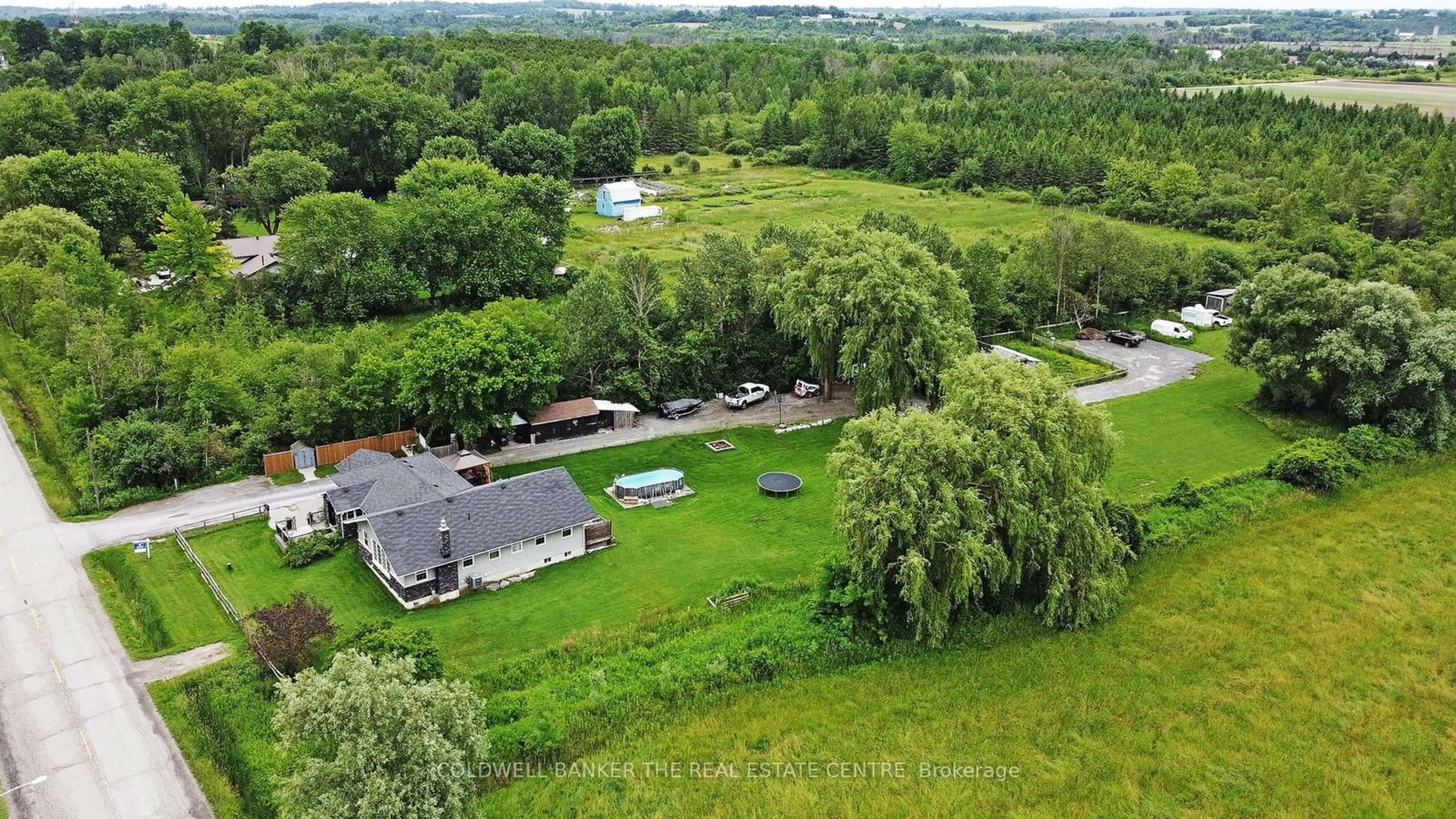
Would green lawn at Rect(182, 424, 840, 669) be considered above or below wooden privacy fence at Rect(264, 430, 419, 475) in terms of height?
below

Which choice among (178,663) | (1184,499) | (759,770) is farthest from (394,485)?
(1184,499)

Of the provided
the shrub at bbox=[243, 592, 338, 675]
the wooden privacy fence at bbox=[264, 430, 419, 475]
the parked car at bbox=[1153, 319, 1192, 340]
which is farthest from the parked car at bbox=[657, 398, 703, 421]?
the parked car at bbox=[1153, 319, 1192, 340]

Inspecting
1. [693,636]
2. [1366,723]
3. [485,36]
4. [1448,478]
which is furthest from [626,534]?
[485,36]

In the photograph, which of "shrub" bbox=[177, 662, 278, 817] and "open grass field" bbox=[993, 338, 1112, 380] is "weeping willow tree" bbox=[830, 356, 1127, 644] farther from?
"open grass field" bbox=[993, 338, 1112, 380]

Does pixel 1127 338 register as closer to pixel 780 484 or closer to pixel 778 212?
pixel 780 484

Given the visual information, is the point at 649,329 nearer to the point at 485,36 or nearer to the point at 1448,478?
the point at 1448,478

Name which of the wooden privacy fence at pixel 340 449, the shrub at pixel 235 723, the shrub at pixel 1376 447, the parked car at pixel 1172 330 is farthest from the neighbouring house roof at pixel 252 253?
the shrub at pixel 1376 447
